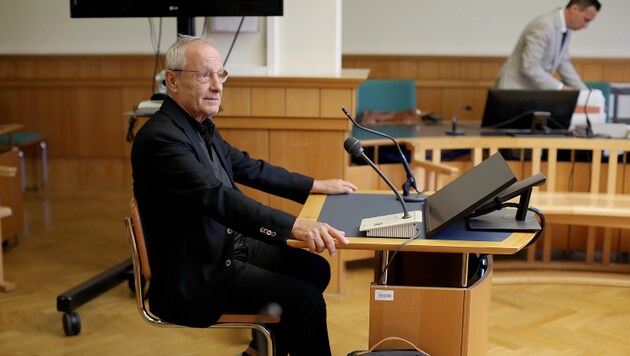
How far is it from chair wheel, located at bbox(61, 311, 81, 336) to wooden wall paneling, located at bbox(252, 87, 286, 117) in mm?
A: 1275

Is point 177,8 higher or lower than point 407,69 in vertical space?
higher

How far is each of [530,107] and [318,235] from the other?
286 cm

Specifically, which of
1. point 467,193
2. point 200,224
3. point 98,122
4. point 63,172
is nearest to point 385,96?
point 98,122

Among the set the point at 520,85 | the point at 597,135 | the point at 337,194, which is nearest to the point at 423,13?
the point at 520,85

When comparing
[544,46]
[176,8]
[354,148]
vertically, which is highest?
[176,8]

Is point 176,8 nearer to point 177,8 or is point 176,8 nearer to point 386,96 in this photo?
point 177,8

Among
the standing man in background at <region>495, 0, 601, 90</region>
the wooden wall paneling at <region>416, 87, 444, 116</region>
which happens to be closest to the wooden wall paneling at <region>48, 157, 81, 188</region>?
the wooden wall paneling at <region>416, 87, 444, 116</region>

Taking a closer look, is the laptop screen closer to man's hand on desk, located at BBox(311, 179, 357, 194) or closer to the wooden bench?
man's hand on desk, located at BBox(311, 179, 357, 194)

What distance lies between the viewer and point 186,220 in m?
2.60

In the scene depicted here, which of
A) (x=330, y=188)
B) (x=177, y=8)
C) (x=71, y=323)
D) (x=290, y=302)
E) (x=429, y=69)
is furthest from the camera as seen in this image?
(x=429, y=69)

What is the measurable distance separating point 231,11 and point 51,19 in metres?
3.64

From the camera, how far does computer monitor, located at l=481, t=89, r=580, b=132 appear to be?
4.88m

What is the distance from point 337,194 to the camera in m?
3.05

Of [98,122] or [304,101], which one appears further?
[98,122]
